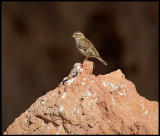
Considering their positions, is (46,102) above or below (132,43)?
below

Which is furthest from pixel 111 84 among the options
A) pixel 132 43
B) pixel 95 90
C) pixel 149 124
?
pixel 132 43

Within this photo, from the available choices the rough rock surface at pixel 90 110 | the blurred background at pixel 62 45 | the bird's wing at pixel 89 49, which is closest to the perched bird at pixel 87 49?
the bird's wing at pixel 89 49

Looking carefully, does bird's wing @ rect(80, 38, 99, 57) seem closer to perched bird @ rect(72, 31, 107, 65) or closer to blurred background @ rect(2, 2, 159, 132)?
perched bird @ rect(72, 31, 107, 65)

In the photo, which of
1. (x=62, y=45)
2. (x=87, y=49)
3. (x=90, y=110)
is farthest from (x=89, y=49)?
(x=62, y=45)

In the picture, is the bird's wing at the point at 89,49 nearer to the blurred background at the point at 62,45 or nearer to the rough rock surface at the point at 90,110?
the rough rock surface at the point at 90,110

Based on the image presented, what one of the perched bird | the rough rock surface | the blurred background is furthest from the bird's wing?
the blurred background

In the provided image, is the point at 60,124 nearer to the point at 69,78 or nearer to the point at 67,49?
the point at 69,78
